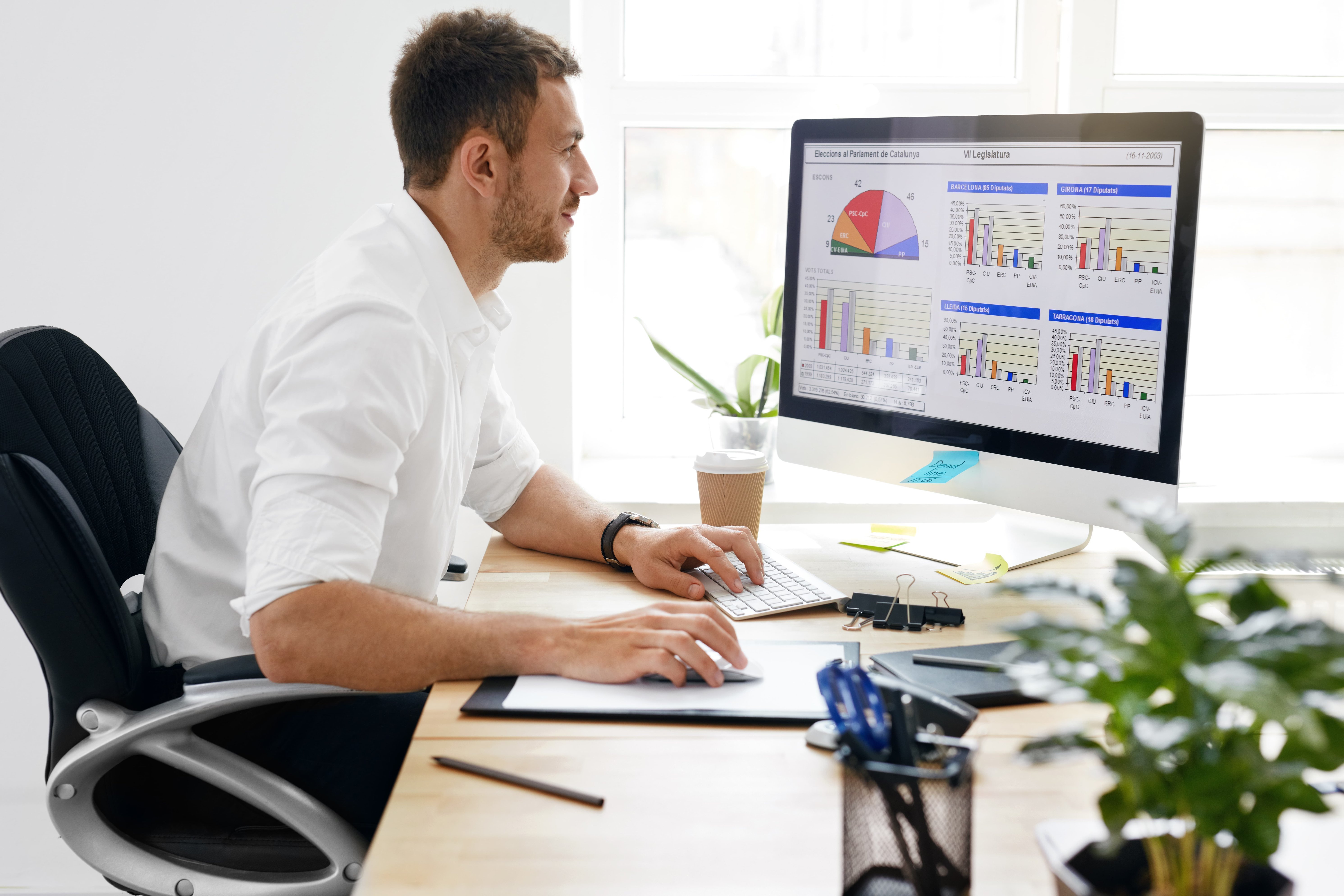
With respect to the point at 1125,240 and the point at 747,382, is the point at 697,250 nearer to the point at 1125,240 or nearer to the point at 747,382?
the point at 747,382

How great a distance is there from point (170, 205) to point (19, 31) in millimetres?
345

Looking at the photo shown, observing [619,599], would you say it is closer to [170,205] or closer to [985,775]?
[985,775]

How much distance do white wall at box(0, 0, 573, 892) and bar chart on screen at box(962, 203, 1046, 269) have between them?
74 centimetres

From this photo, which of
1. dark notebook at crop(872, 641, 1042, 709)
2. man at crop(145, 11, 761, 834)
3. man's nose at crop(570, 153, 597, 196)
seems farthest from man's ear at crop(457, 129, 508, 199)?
dark notebook at crop(872, 641, 1042, 709)

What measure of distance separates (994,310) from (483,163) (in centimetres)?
64

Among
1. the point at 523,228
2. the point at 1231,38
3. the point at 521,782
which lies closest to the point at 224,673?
the point at 521,782

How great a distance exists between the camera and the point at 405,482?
3.74ft

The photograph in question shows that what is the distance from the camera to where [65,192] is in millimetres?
1714

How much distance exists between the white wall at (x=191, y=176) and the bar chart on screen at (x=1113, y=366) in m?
0.87

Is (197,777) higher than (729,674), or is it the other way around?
(729,674)

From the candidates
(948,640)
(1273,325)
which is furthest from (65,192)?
(1273,325)

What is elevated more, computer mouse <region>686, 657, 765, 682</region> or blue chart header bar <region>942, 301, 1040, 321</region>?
blue chart header bar <region>942, 301, 1040, 321</region>

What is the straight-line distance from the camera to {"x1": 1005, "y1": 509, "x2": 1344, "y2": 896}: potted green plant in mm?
454

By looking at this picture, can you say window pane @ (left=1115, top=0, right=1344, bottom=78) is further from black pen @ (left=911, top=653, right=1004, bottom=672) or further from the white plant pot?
black pen @ (left=911, top=653, right=1004, bottom=672)
